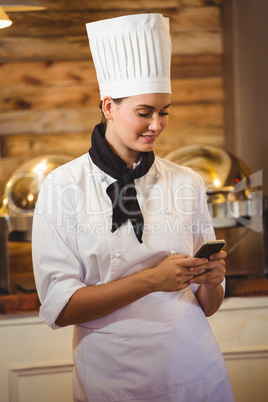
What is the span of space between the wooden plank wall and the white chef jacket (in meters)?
1.24

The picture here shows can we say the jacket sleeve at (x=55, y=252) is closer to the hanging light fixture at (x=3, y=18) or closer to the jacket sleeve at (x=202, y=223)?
the jacket sleeve at (x=202, y=223)

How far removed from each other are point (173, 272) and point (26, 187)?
1.01m

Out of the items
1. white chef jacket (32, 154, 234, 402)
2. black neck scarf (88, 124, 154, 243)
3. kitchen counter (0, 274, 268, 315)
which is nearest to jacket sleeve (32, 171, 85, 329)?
white chef jacket (32, 154, 234, 402)

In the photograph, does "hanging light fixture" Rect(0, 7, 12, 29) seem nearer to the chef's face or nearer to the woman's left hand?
the chef's face

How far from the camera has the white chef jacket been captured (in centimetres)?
124

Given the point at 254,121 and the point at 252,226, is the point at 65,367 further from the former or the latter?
the point at 254,121

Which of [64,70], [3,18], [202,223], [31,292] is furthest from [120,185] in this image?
[64,70]

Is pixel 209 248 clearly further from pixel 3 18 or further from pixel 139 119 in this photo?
pixel 3 18

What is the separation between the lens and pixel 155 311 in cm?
132

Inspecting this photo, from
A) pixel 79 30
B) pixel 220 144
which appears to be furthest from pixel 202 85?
pixel 79 30

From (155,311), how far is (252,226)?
0.90m


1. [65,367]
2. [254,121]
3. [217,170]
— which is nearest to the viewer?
[65,367]

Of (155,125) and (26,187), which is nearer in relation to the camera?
(155,125)

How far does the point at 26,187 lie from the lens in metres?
2.05
